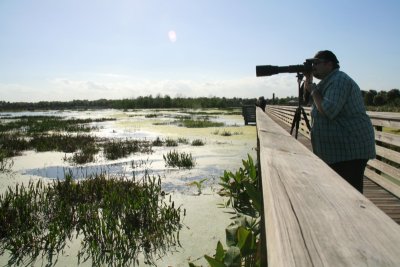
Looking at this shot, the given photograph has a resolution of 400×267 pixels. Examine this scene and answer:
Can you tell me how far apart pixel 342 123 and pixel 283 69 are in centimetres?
68

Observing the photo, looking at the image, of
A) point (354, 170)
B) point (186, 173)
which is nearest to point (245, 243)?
point (354, 170)

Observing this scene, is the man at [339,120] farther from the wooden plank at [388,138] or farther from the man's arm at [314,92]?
the wooden plank at [388,138]

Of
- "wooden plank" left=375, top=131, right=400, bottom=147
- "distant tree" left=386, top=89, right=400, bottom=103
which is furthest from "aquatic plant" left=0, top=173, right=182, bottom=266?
"distant tree" left=386, top=89, right=400, bottom=103

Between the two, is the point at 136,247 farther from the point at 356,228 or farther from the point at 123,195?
the point at 356,228

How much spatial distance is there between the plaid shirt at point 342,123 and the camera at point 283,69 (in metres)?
0.19

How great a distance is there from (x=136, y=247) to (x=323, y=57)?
3064mm

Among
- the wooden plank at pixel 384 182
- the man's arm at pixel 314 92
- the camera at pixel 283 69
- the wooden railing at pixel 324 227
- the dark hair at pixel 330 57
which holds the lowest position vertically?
the wooden plank at pixel 384 182

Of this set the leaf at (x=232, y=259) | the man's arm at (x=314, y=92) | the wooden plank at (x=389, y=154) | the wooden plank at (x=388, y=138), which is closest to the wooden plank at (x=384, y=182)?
the wooden plank at (x=389, y=154)

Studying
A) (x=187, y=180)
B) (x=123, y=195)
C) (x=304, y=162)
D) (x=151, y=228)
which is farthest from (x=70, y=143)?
(x=304, y=162)

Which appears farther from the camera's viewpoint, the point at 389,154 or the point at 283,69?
the point at 389,154

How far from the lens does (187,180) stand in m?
7.10

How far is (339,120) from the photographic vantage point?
2625mm

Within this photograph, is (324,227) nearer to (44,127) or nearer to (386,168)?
(386,168)

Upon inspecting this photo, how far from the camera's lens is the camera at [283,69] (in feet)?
8.41
